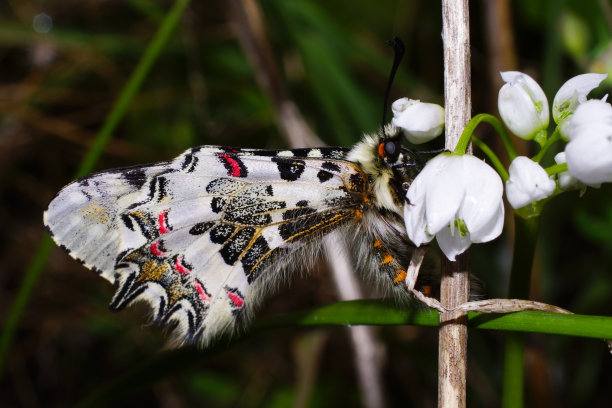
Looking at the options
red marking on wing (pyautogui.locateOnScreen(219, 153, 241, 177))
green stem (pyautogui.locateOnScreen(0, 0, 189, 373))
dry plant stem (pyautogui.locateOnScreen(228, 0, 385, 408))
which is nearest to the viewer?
red marking on wing (pyautogui.locateOnScreen(219, 153, 241, 177))

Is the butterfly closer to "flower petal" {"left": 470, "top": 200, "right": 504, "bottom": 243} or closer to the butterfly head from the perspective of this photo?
the butterfly head

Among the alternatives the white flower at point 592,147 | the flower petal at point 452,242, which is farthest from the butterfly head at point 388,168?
the white flower at point 592,147

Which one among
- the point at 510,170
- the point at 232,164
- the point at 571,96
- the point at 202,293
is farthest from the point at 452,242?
the point at 202,293

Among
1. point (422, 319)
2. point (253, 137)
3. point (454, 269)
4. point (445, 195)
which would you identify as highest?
point (253, 137)

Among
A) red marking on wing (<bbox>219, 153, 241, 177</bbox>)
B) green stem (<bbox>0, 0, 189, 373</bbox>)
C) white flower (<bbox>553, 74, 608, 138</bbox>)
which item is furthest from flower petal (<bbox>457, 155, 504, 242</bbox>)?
green stem (<bbox>0, 0, 189, 373</bbox>)

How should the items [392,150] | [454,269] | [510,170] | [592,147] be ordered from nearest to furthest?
[592,147], [510,170], [454,269], [392,150]

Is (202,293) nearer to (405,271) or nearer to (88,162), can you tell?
(405,271)
